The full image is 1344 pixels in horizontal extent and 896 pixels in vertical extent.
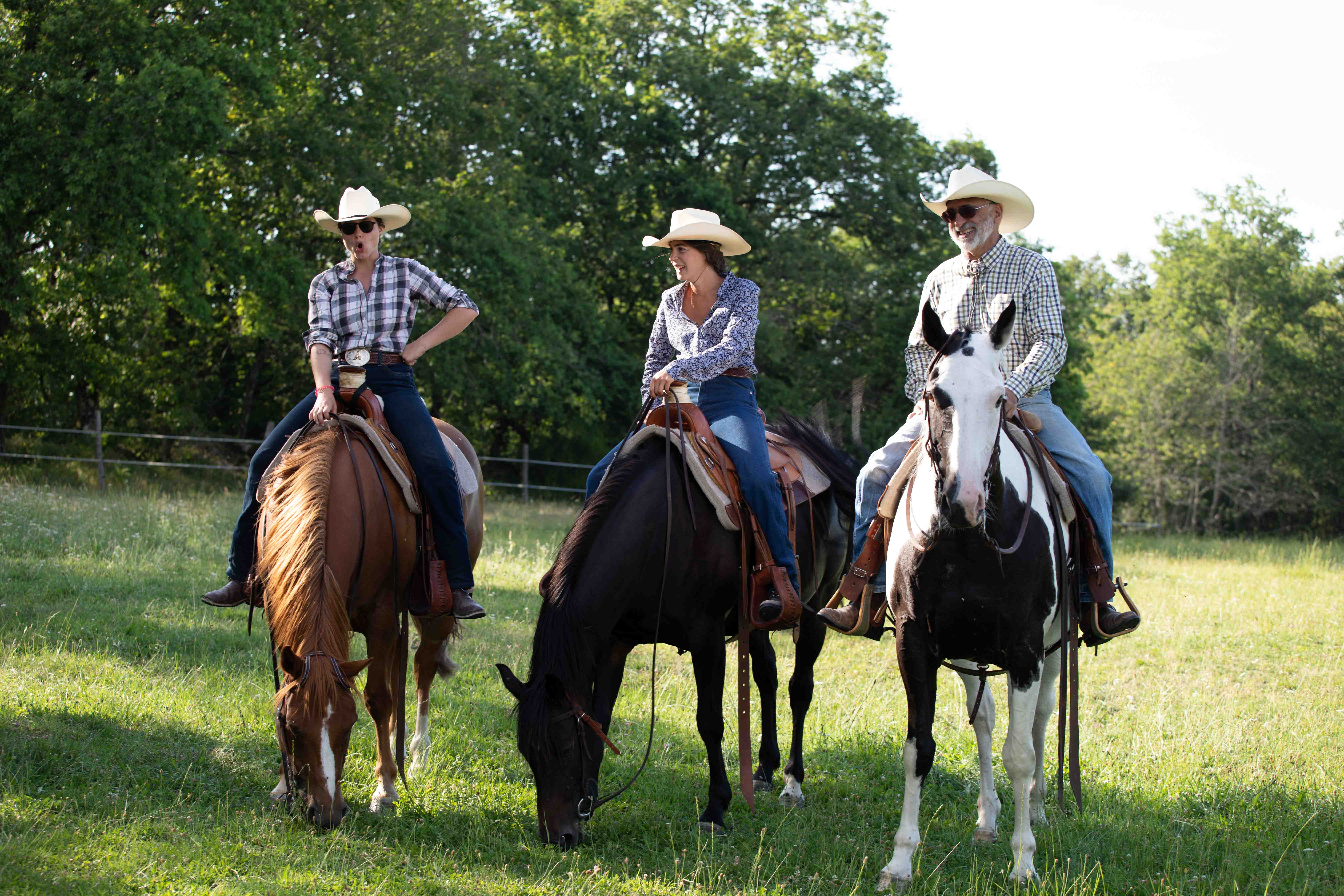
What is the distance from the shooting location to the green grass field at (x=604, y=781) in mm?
3992

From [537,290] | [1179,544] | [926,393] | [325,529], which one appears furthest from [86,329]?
[1179,544]

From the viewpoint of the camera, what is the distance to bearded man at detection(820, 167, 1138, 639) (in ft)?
15.3

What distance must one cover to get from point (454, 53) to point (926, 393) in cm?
2049

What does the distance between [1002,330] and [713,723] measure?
2.17 meters

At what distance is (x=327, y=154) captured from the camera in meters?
19.4

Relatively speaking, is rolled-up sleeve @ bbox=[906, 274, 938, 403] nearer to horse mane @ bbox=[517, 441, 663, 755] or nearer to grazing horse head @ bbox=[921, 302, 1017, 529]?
grazing horse head @ bbox=[921, 302, 1017, 529]

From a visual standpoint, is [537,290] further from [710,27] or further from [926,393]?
[926,393]

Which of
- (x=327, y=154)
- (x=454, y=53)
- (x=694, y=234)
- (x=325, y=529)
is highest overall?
(x=454, y=53)

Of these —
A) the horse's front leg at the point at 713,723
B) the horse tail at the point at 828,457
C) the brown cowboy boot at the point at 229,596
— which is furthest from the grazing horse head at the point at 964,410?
the brown cowboy boot at the point at 229,596

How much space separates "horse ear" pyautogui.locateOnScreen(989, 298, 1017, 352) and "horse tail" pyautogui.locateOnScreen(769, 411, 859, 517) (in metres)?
2.26

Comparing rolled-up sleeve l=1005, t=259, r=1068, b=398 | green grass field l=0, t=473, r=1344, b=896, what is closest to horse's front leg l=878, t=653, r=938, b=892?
green grass field l=0, t=473, r=1344, b=896

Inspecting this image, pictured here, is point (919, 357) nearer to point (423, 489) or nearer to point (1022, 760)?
point (1022, 760)

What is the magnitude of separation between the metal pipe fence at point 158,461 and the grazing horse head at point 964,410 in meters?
9.25

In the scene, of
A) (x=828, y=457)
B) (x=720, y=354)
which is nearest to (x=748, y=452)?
(x=720, y=354)
